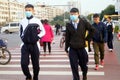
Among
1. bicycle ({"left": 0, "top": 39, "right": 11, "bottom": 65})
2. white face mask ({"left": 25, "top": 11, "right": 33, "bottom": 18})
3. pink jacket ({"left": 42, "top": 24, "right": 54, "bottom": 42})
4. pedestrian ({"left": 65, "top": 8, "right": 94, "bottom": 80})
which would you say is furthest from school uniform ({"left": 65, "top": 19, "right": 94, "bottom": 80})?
pink jacket ({"left": 42, "top": 24, "right": 54, "bottom": 42})

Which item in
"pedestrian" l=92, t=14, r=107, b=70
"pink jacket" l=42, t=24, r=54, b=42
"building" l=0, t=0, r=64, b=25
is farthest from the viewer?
"building" l=0, t=0, r=64, b=25

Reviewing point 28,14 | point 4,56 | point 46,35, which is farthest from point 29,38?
point 46,35

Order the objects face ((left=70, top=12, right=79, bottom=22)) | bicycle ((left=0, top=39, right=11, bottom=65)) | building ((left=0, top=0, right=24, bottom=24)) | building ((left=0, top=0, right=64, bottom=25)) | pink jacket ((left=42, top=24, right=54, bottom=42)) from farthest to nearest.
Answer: building ((left=0, top=0, right=64, bottom=25)) → building ((left=0, top=0, right=24, bottom=24)) → pink jacket ((left=42, top=24, right=54, bottom=42)) → bicycle ((left=0, top=39, right=11, bottom=65)) → face ((left=70, top=12, right=79, bottom=22))

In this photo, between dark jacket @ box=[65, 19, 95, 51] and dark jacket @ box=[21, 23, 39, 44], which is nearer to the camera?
dark jacket @ box=[65, 19, 95, 51]

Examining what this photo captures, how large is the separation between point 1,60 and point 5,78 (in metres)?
3.28

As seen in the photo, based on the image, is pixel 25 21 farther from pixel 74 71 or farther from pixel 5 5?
pixel 5 5

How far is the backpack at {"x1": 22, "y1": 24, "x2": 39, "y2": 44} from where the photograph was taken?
348 inches

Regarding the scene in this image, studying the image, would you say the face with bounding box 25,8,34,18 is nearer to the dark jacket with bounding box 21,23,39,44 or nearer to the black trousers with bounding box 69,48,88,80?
the dark jacket with bounding box 21,23,39,44

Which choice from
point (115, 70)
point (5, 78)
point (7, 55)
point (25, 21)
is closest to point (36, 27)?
point (25, 21)

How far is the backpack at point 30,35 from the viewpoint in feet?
29.0

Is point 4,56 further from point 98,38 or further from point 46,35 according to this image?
point 46,35

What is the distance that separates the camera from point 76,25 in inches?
330

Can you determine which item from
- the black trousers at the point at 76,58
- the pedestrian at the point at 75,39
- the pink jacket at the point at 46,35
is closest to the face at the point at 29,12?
the pedestrian at the point at 75,39

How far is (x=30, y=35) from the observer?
8.86 meters
